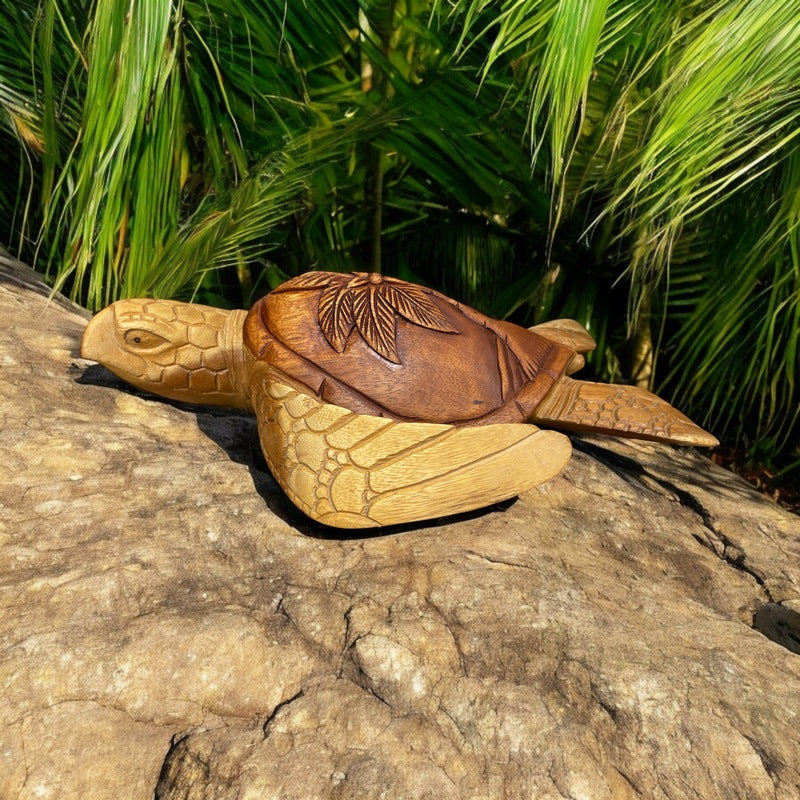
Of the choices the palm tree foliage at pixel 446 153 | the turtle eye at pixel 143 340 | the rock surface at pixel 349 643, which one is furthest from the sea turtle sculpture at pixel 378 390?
the palm tree foliage at pixel 446 153

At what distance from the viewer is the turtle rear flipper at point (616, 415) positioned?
1652mm

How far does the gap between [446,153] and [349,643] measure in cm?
174

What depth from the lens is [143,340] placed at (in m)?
1.67

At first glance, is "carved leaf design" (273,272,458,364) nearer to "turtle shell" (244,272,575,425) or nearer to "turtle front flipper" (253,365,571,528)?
"turtle shell" (244,272,575,425)

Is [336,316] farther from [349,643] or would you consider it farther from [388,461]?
[349,643]

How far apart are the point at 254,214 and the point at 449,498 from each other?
3.91ft

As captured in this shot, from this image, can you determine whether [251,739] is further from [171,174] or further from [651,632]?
[171,174]

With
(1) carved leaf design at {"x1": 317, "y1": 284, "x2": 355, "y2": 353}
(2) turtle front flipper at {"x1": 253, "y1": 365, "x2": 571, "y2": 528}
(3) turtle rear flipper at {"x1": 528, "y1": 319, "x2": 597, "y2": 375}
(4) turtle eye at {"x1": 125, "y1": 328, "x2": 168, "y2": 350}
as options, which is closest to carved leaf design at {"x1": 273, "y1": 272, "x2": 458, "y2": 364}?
(1) carved leaf design at {"x1": 317, "y1": 284, "x2": 355, "y2": 353}

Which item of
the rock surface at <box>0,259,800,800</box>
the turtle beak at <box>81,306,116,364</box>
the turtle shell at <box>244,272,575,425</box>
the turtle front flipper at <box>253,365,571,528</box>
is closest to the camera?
the rock surface at <box>0,259,800,800</box>

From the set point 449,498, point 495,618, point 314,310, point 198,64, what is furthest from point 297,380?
point 198,64

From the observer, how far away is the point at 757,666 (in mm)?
1221

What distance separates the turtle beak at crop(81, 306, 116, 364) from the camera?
1.64 meters

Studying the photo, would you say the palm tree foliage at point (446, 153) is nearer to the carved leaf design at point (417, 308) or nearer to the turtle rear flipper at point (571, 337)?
the turtle rear flipper at point (571, 337)

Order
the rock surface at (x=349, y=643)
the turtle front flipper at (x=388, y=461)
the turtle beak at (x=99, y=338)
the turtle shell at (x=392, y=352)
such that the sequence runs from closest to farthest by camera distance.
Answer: the rock surface at (x=349, y=643), the turtle front flipper at (x=388, y=461), the turtle shell at (x=392, y=352), the turtle beak at (x=99, y=338)
